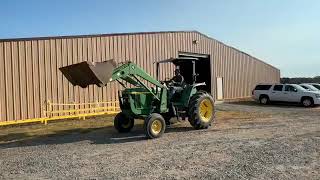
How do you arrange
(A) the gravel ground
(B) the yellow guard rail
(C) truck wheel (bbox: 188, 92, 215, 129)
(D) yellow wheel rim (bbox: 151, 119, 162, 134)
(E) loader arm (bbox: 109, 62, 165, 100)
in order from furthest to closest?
(B) the yellow guard rail
(C) truck wheel (bbox: 188, 92, 215, 129)
(D) yellow wheel rim (bbox: 151, 119, 162, 134)
(E) loader arm (bbox: 109, 62, 165, 100)
(A) the gravel ground

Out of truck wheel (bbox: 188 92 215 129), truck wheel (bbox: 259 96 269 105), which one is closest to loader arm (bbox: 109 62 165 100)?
truck wheel (bbox: 188 92 215 129)

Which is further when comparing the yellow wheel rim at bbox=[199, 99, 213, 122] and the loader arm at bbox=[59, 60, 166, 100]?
the yellow wheel rim at bbox=[199, 99, 213, 122]

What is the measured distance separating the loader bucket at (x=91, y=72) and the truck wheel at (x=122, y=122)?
2.62 metres

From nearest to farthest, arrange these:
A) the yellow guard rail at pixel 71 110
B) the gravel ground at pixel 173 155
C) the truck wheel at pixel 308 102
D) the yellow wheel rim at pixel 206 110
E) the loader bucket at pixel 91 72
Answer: the gravel ground at pixel 173 155
the loader bucket at pixel 91 72
the yellow wheel rim at pixel 206 110
the yellow guard rail at pixel 71 110
the truck wheel at pixel 308 102

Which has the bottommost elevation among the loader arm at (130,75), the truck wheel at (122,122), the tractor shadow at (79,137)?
the tractor shadow at (79,137)

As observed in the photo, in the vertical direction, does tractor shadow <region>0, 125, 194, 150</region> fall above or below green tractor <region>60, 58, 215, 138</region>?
below

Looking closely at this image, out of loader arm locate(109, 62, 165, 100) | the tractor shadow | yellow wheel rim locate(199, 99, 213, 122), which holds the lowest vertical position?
the tractor shadow

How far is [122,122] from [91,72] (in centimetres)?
326

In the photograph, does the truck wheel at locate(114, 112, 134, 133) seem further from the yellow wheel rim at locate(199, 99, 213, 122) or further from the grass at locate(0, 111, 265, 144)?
the yellow wheel rim at locate(199, 99, 213, 122)

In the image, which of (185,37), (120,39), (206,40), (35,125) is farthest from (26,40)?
(206,40)

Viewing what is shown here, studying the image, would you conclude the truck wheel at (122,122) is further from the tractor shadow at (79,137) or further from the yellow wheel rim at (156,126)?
the yellow wheel rim at (156,126)

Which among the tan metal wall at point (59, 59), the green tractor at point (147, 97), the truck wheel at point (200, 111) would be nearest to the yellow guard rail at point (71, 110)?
the tan metal wall at point (59, 59)

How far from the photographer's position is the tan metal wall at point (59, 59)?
20062 millimetres

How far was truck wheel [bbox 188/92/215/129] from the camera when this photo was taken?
16109 mm
